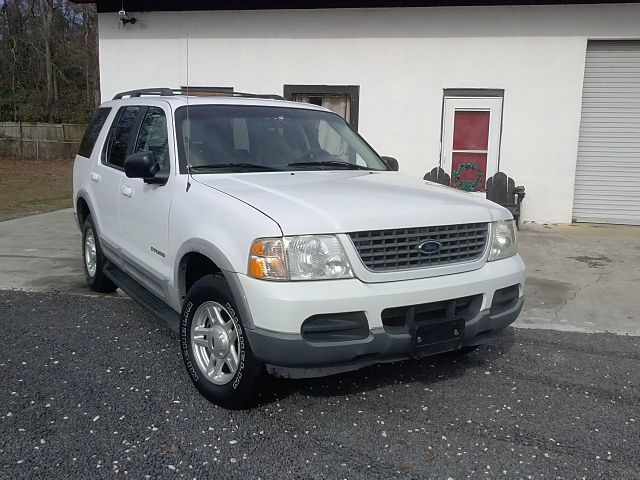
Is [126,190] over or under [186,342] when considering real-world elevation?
over

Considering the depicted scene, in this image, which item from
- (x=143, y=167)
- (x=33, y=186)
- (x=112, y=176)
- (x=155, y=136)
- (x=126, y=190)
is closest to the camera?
(x=143, y=167)

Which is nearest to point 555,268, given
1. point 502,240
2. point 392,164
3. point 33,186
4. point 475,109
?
point 392,164

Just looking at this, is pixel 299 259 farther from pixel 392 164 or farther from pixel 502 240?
pixel 392 164

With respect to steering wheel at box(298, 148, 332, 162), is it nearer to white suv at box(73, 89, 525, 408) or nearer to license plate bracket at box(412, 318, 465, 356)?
white suv at box(73, 89, 525, 408)

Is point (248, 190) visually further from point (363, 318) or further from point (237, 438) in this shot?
point (237, 438)

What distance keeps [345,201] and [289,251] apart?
0.53 m

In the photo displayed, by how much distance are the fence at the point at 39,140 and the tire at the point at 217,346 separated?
25507 mm

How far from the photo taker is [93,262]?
610 cm

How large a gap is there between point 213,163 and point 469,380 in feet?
7.56

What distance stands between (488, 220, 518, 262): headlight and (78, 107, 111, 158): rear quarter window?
12.7 feet

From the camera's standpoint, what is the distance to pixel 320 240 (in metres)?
3.16

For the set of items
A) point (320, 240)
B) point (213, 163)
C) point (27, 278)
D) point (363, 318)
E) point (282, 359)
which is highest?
point (213, 163)

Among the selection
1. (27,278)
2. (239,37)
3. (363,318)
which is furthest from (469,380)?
(239,37)

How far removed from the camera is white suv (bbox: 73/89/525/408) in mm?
3139
